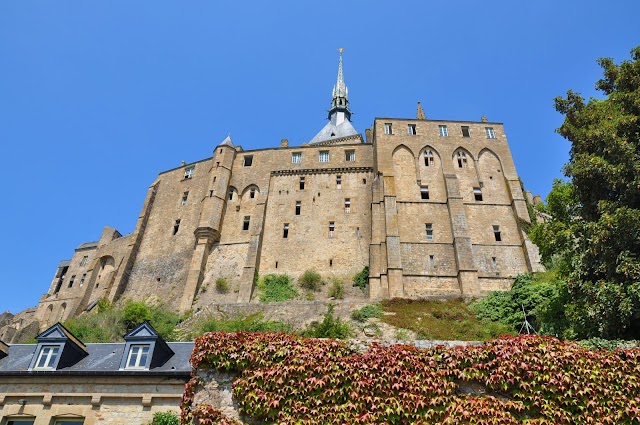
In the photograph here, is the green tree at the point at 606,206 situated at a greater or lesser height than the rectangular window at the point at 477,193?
lesser

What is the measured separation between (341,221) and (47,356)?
28.3 metres

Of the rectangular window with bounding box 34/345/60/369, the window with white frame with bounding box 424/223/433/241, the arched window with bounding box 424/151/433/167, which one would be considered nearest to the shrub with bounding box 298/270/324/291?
the window with white frame with bounding box 424/223/433/241

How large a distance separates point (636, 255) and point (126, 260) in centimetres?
3935

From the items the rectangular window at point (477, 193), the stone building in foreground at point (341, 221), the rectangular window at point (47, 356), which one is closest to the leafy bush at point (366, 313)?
the stone building in foreground at point (341, 221)

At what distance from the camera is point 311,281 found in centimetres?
3697

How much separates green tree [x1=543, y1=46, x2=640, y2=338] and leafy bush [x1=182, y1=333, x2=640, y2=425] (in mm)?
3323

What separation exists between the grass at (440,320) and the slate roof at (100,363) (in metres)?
14.6

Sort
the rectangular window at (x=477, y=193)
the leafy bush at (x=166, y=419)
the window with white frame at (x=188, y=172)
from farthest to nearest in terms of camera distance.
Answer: the window with white frame at (x=188, y=172)
the rectangular window at (x=477, y=193)
the leafy bush at (x=166, y=419)

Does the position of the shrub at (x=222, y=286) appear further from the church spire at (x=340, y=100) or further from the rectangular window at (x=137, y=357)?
the church spire at (x=340, y=100)

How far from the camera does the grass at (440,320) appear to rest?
25.6 meters

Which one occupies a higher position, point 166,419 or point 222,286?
point 222,286

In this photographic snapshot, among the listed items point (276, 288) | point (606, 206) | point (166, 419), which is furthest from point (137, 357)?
point (276, 288)

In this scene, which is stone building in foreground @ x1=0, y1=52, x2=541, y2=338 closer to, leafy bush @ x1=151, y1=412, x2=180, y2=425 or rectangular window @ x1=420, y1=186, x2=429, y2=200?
rectangular window @ x1=420, y1=186, x2=429, y2=200

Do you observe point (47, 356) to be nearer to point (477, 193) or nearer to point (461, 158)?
point (477, 193)
